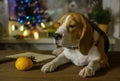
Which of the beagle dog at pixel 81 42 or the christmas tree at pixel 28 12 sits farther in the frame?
the christmas tree at pixel 28 12

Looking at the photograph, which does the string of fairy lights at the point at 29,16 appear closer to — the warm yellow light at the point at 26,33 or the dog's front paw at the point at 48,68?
the warm yellow light at the point at 26,33

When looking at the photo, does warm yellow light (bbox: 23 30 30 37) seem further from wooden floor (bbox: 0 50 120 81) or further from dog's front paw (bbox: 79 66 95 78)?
dog's front paw (bbox: 79 66 95 78)

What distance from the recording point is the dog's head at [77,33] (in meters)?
0.85

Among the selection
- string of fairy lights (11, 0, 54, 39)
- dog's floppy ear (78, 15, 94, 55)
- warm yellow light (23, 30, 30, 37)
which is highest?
dog's floppy ear (78, 15, 94, 55)

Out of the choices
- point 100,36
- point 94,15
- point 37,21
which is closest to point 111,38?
point 94,15

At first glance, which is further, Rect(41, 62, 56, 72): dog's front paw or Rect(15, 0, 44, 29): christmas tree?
Rect(15, 0, 44, 29): christmas tree

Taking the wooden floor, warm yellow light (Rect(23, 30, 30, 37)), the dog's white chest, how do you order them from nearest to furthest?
1. the wooden floor
2. the dog's white chest
3. warm yellow light (Rect(23, 30, 30, 37))

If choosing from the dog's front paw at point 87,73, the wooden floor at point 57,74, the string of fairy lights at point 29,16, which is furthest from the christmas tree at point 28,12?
the dog's front paw at point 87,73

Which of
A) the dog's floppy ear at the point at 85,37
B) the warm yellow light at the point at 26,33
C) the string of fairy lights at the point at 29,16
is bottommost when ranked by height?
the warm yellow light at the point at 26,33

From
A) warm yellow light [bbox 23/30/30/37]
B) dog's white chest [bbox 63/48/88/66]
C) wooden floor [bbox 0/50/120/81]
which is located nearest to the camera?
wooden floor [bbox 0/50/120/81]

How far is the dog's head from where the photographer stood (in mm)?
848

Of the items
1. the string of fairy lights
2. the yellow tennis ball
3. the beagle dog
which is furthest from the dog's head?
the string of fairy lights

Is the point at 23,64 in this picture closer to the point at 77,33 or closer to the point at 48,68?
the point at 48,68

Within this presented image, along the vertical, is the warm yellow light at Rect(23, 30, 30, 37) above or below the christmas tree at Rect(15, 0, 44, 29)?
below
